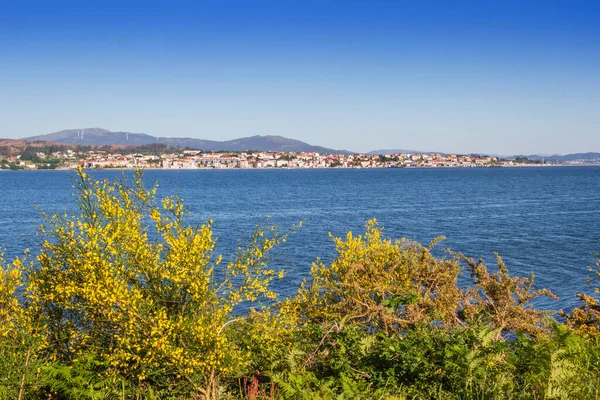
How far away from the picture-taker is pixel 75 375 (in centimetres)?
867

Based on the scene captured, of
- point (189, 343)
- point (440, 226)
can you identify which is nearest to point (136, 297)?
point (189, 343)

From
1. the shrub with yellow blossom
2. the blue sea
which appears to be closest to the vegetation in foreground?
the shrub with yellow blossom

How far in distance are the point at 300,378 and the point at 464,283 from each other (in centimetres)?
2391

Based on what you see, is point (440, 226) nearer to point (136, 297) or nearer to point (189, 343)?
point (189, 343)

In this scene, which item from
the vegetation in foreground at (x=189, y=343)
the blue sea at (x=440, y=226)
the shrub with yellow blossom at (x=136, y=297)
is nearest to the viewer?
the vegetation in foreground at (x=189, y=343)

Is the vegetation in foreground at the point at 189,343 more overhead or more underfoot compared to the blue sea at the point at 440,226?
more overhead

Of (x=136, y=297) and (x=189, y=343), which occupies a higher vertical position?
(x=136, y=297)

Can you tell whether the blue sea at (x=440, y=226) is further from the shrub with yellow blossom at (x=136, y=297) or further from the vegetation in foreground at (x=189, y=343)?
the vegetation in foreground at (x=189, y=343)

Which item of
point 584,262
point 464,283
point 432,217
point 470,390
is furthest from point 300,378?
point 432,217

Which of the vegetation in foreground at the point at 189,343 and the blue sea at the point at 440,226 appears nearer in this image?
the vegetation in foreground at the point at 189,343

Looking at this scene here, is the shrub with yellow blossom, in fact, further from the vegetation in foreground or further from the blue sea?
the blue sea

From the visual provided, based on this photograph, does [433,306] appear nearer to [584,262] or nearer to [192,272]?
[192,272]

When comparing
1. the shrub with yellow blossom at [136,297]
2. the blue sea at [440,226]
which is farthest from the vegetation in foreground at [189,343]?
the blue sea at [440,226]

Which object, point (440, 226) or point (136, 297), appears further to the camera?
point (440, 226)
